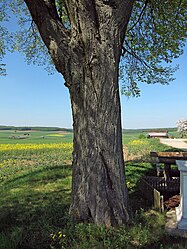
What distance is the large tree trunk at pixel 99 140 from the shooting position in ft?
12.7

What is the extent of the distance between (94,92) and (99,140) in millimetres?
848

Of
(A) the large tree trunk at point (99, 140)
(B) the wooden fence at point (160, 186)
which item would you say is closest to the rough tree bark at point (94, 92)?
(A) the large tree trunk at point (99, 140)

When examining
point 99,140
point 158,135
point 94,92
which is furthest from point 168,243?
point 158,135

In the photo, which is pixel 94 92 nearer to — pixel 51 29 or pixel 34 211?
pixel 51 29

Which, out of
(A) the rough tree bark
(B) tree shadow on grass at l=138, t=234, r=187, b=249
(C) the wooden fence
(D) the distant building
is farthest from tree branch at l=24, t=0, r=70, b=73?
(D) the distant building

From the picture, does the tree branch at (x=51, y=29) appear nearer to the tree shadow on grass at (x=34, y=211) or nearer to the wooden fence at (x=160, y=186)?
the tree shadow on grass at (x=34, y=211)

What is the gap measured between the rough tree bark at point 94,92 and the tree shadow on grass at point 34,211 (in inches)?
24.9

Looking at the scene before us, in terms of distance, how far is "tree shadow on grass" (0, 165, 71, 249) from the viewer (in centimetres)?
369

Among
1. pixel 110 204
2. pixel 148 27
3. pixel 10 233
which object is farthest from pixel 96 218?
pixel 148 27

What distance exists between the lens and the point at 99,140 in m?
3.89

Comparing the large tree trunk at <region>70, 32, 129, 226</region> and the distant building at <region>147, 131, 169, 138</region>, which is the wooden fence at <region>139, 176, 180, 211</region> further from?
the distant building at <region>147, 131, 169, 138</region>

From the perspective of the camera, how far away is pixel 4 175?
11.2 meters

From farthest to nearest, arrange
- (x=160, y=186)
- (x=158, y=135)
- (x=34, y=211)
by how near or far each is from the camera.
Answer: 1. (x=158, y=135)
2. (x=160, y=186)
3. (x=34, y=211)

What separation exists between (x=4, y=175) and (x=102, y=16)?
974 cm
